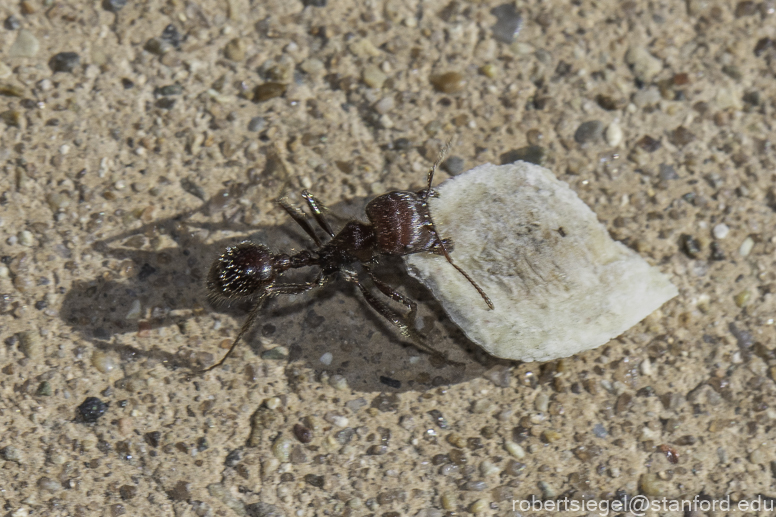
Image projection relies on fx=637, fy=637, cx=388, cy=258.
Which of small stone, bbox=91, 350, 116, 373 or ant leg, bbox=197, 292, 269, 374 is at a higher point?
ant leg, bbox=197, 292, 269, 374

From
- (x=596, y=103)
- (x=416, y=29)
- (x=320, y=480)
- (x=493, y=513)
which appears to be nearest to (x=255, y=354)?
(x=320, y=480)

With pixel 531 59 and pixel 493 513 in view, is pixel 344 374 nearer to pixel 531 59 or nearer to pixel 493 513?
pixel 493 513

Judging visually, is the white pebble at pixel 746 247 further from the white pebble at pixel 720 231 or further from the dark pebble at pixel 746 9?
the dark pebble at pixel 746 9

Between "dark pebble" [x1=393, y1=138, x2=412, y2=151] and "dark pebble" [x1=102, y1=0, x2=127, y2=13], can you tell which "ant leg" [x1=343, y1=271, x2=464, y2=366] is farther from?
"dark pebble" [x1=102, y1=0, x2=127, y2=13]

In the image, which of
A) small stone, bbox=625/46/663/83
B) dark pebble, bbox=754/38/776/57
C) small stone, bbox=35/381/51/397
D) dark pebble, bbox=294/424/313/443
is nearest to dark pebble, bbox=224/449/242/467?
dark pebble, bbox=294/424/313/443

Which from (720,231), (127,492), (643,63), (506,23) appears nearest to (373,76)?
(506,23)

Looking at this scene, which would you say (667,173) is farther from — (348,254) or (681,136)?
(348,254)

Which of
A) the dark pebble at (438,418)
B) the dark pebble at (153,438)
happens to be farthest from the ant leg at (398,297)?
the dark pebble at (153,438)
